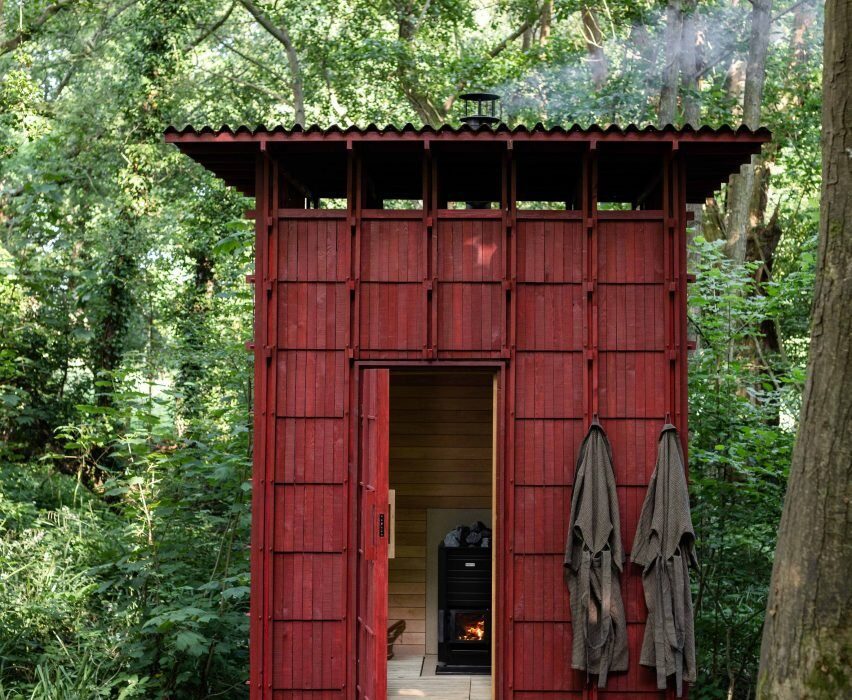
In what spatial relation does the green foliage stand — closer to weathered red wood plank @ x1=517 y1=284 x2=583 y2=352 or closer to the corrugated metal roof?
weathered red wood plank @ x1=517 y1=284 x2=583 y2=352

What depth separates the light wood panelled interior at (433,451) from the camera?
31.2 feet

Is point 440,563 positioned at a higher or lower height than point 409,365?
lower

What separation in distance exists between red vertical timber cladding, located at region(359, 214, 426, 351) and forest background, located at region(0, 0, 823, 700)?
2.50 m

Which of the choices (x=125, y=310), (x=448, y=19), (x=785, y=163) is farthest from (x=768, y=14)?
(x=125, y=310)

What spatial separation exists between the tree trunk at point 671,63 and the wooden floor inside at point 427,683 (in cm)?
916

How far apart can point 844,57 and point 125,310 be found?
12.3 m

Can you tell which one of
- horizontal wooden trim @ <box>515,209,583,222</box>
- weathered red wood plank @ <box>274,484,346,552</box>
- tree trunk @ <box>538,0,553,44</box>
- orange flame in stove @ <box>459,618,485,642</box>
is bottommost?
orange flame in stove @ <box>459,618,485,642</box>

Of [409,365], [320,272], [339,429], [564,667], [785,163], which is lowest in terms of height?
[564,667]

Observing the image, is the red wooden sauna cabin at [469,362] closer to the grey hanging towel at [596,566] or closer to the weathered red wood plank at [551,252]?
the weathered red wood plank at [551,252]

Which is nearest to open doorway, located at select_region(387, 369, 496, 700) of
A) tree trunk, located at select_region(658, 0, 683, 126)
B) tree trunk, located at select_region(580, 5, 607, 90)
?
tree trunk, located at select_region(658, 0, 683, 126)

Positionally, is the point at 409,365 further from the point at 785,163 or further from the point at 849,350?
the point at 785,163

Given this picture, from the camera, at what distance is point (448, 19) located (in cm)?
1869

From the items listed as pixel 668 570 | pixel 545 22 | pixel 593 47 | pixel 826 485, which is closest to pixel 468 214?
pixel 668 570

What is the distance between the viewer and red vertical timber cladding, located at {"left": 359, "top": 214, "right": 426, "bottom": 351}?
23.3ft
